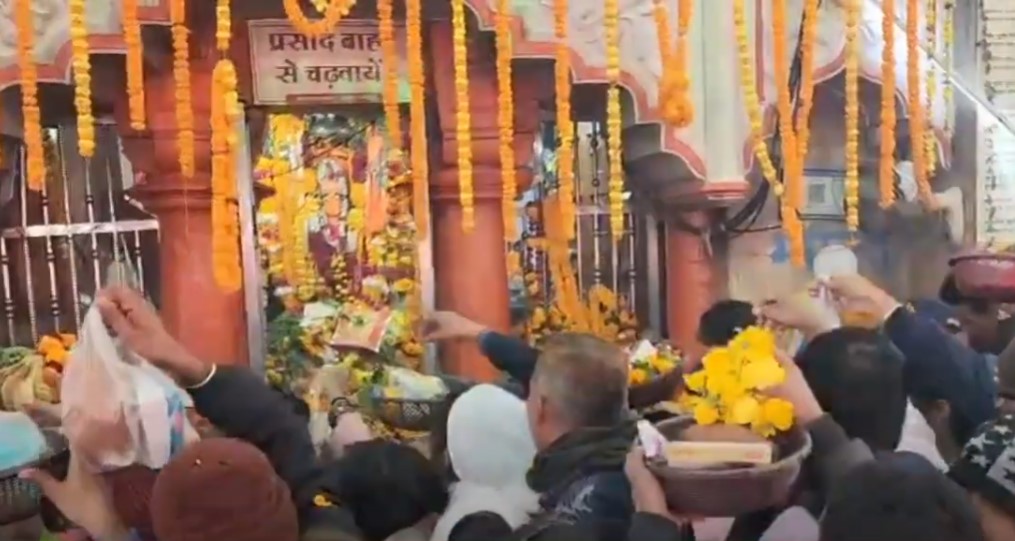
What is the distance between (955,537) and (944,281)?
138cm

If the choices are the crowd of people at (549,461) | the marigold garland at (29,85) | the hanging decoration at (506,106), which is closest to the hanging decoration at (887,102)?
the crowd of people at (549,461)

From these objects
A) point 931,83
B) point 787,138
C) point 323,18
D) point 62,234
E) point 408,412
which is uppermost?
point 323,18

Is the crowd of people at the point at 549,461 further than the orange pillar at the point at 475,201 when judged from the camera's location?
No

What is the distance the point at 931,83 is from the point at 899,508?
1463 millimetres

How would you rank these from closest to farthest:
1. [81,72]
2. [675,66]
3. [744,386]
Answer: [744,386] → [81,72] → [675,66]

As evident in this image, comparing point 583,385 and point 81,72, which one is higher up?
point 81,72

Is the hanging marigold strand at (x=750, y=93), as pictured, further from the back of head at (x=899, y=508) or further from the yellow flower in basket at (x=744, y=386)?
the back of head at (x=899, y=508)

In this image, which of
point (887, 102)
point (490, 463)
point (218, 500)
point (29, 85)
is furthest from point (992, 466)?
point (29, 85)

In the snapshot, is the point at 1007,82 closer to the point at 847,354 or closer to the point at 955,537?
the point at 847,354

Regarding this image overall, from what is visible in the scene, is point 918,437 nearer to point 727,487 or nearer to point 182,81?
point 727,487

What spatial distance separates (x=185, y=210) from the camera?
7.17ft

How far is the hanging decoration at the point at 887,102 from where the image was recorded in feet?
7.39

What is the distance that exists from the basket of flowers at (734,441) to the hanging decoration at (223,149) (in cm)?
93

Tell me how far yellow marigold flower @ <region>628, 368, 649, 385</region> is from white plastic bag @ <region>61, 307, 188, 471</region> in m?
0.83
